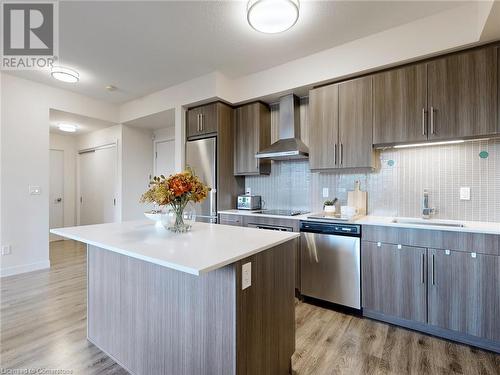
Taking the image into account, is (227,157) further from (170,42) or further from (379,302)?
(379,302)

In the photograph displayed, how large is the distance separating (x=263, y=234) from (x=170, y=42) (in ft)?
7.80

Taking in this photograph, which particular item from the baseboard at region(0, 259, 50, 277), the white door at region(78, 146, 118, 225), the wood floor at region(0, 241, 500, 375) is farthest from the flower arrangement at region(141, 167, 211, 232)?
the white door at region(78, 146, 118, 225)

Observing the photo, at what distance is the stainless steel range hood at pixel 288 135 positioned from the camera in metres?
3.12

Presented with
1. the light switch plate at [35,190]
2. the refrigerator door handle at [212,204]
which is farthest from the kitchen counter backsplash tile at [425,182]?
the light switch plate at [35,190]

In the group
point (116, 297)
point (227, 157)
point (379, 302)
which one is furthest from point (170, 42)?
point (379, 302)

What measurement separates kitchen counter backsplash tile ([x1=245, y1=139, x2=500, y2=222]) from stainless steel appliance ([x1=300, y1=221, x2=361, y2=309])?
679mm

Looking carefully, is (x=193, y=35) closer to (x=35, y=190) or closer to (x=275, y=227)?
(x=275, y=227)

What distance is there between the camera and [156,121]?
4.70m

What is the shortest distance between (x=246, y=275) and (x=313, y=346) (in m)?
1.19

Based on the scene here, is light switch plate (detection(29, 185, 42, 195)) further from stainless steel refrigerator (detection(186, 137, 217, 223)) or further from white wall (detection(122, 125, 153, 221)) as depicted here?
stainless steel refrigerator (detection(186, 137, 217, 223))

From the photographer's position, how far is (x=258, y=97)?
340 cm

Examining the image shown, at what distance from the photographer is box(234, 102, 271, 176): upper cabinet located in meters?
3.49

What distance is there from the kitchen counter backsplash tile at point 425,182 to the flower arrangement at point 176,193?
1.91 m

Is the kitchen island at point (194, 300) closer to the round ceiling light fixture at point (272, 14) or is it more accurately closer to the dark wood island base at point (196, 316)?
the dark wood island base at point (196, 316)
